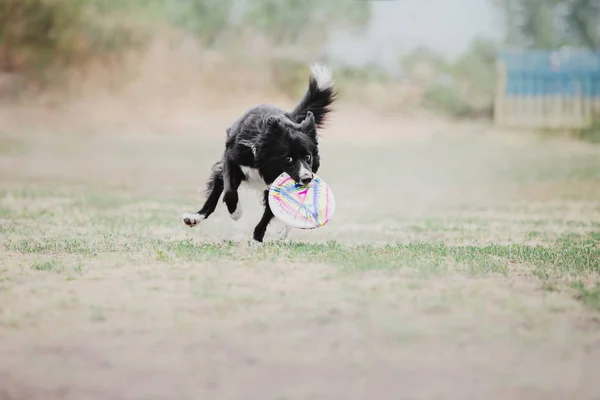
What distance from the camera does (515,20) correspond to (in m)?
21.8

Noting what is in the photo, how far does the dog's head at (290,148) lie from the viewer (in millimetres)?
6199

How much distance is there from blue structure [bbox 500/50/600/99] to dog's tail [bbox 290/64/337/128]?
47.0 ft

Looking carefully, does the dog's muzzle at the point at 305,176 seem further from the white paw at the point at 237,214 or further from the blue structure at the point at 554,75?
the blue structure at the point at 554,75

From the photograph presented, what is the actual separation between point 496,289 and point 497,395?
1.64 meters

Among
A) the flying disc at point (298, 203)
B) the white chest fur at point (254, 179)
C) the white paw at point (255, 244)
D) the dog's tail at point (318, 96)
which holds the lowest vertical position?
the white paw at point (255, 244)

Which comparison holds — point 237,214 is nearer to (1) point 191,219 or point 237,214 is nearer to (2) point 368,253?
(1) point 191,219

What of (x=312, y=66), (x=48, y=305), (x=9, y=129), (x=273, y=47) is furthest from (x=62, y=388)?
(x=273, y=47)

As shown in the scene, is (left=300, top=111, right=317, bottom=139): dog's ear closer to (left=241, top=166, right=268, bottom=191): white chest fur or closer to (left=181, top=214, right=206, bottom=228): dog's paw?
(left=241, top=166, right=268, bottom=191): white chest fur

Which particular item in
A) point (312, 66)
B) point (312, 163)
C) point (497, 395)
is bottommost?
point (497, 395)

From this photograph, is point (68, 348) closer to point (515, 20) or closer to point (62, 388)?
point (62, 388)

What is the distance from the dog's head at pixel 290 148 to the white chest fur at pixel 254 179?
193mm

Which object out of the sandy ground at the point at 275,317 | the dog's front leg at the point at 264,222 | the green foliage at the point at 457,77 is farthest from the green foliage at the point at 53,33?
the dog's front leg at the point at 264,222

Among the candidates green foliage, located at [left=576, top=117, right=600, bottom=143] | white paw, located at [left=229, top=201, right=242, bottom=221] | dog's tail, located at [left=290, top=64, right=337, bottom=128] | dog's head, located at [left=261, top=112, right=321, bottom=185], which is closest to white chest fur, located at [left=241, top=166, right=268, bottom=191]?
dog's head, located at [left=261, top=112, right=321, bottom=185]

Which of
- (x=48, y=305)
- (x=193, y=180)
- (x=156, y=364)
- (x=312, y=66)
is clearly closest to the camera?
(x=156, y=364)
